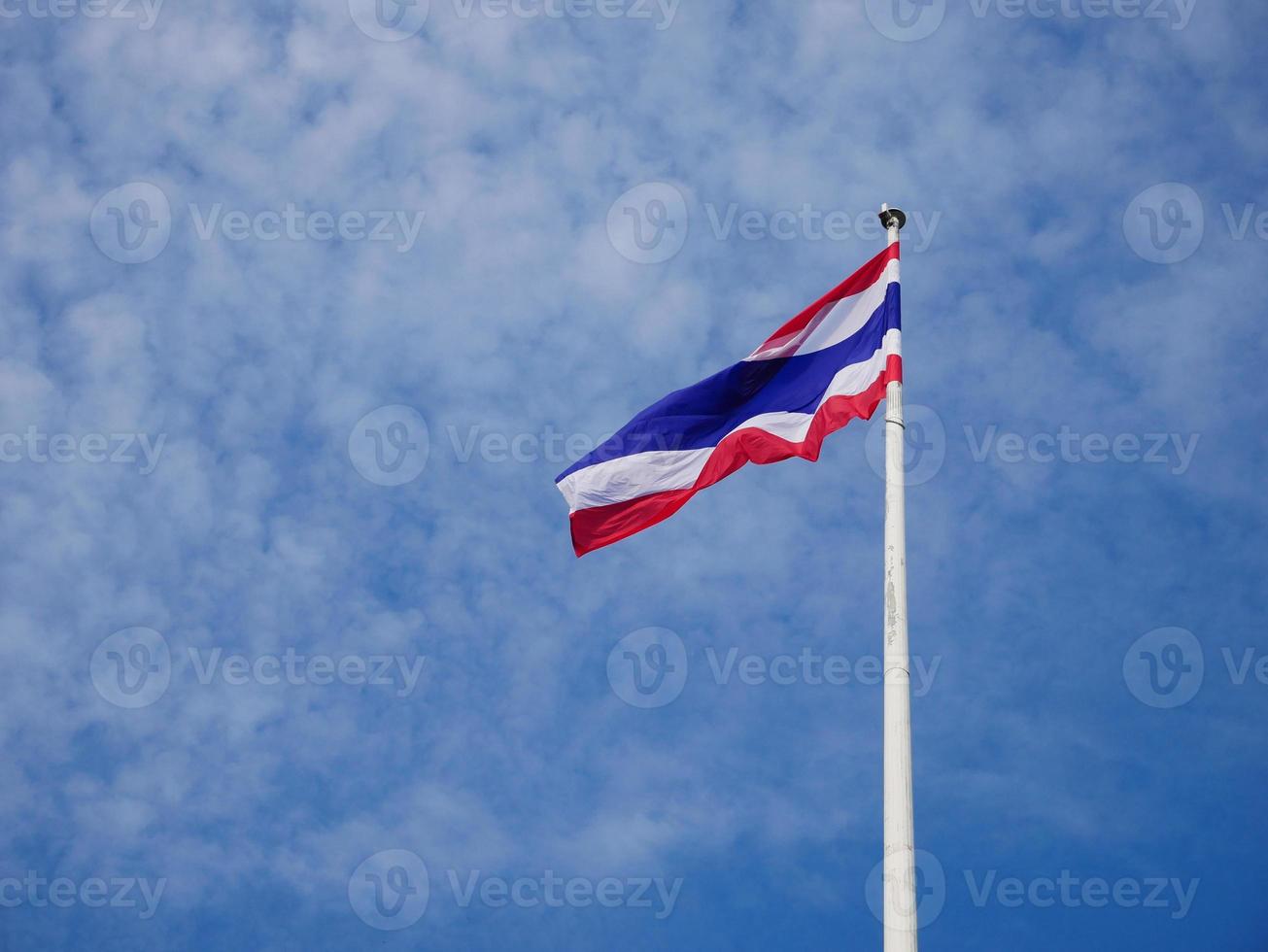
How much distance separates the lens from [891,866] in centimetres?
1466

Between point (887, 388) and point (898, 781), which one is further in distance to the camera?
point (887, 388)

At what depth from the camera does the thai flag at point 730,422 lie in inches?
795

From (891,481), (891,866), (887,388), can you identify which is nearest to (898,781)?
(891,866)

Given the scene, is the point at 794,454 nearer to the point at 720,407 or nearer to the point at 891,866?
the point at 720,407

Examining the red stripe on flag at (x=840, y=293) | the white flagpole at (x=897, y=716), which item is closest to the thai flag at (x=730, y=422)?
the red stripe on flag at (x=840, y=293)

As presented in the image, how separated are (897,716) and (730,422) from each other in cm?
723

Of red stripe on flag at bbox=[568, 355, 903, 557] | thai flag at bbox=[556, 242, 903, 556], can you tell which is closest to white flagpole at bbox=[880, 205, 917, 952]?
red stripe on flag at bbox=[568, 355, 903, 557]

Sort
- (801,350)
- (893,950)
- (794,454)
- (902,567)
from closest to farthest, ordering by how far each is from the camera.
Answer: (893,950) < (902,567) < (794,454) < (801,350)

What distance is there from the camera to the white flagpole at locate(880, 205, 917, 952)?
47.2 feet

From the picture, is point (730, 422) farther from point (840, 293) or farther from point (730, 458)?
point (840, 293)

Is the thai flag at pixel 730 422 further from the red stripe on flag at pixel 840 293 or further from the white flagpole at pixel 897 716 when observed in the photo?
the white flagpole at pixel 897 716

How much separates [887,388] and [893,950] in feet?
24.2

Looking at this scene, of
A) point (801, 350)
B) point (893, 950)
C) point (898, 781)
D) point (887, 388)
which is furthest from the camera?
point (801, 350)

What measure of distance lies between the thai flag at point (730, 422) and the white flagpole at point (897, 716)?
237 cm
